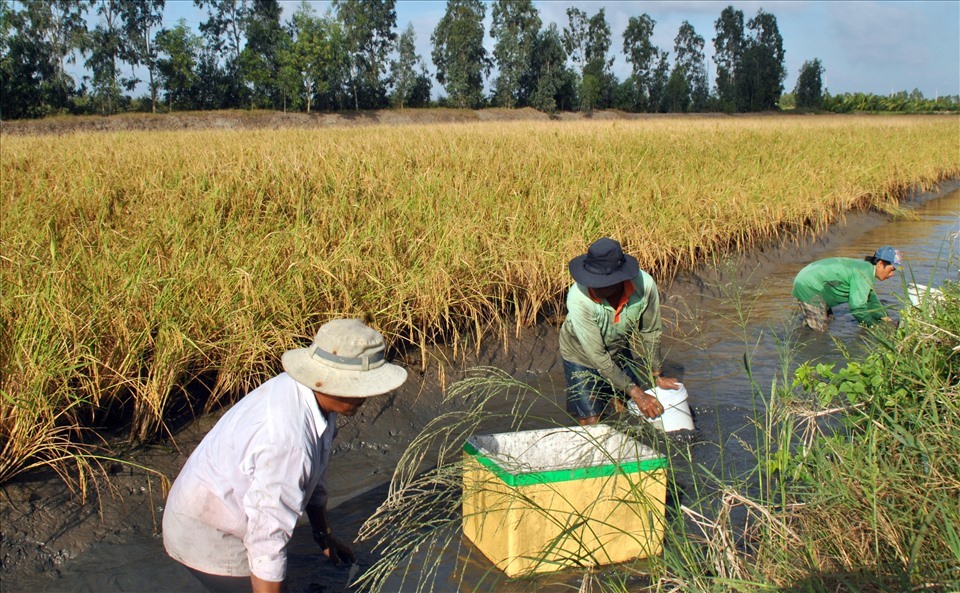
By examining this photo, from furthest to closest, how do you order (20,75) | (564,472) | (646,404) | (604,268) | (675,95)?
(675,95), (20,75), (604,268), (646,404), (564,472)

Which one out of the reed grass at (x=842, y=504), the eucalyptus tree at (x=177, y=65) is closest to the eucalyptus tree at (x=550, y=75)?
the eucalyptus tree at (x=177, y=65)

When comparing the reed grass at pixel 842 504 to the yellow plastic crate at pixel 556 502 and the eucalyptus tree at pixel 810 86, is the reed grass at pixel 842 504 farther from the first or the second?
the eucalyptus tree at pixel 810 86

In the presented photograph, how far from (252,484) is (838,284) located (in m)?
4.95

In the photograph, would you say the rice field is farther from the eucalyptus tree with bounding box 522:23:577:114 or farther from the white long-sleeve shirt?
the eucalyptus tree with bounding box 522:23:577:114

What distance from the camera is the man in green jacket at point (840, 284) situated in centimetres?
526

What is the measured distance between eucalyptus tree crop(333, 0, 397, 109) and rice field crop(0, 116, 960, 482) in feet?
141

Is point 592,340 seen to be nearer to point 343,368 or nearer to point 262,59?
point 343,368

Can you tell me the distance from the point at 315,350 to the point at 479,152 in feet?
24.0

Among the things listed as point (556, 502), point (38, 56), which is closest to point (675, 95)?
point (38, 56)

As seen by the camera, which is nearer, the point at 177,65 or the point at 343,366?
the point at 343,366

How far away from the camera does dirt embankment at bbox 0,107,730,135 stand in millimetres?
30547

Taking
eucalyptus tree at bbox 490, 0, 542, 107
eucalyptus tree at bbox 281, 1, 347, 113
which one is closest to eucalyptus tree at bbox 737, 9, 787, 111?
eucalyptus tree at bbox 490, 0, 542, 107

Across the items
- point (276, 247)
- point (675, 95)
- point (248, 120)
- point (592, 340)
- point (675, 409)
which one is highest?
point (675, 95)

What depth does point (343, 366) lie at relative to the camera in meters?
2.07
